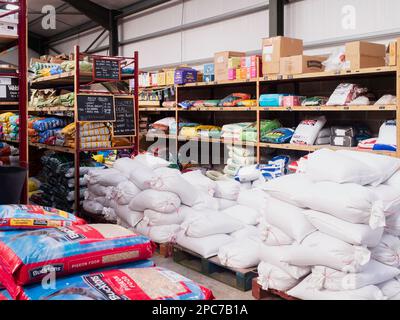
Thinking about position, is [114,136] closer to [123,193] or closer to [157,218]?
[123,193]

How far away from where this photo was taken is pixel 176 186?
3.94 m

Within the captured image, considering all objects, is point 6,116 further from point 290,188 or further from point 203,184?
point 290,188

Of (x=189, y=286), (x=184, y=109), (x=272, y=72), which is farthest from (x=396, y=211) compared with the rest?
(x=184, y=109)

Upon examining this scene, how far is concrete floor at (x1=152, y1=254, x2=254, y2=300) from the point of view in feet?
10.3

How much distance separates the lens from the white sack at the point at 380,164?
289 cm

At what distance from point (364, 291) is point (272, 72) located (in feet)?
11.1

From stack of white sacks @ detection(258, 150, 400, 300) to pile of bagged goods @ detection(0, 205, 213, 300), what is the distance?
42.6 inches

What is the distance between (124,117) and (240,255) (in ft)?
9.68

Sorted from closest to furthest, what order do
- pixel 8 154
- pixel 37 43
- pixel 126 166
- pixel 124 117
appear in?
pixel 126 166 → pixel 124 117 → pixel 8 154 → pixel 37 43

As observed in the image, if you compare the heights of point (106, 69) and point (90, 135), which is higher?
point (106, 69)

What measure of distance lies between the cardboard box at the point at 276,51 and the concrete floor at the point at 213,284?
8.93 ft

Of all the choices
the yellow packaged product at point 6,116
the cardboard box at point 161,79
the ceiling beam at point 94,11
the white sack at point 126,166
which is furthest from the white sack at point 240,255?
the ceiling beam at point 94,11

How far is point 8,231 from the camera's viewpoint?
207 centimetres

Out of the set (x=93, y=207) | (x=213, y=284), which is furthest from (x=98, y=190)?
(x=213, y=284)
